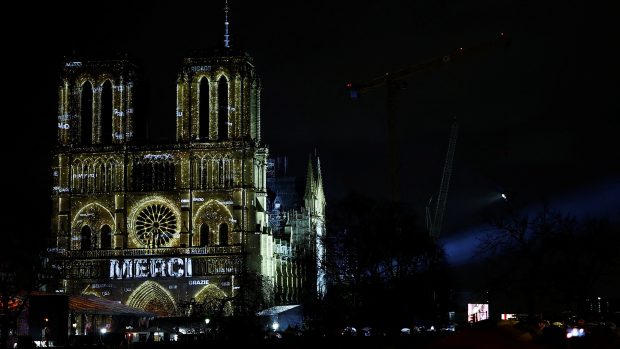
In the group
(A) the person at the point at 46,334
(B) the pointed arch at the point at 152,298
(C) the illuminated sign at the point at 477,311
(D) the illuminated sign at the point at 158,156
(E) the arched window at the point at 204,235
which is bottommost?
(A) the person at the point at 46,334

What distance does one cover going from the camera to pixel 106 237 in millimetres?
130125

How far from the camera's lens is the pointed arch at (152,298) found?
126250 millimetres

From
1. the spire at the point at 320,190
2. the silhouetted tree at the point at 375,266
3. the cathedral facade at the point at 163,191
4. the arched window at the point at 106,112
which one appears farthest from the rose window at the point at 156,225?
the spire at the point at 320,190

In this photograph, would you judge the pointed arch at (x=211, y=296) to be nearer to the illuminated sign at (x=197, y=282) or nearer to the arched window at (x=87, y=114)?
the illuminated sign at (x=197, y=282)

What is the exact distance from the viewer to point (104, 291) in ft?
416

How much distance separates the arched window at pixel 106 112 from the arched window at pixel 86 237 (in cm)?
1049

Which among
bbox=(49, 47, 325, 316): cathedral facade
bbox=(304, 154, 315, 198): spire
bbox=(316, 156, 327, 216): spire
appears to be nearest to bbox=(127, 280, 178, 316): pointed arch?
bbox=(49, 47, 325, 316): cathedral facade

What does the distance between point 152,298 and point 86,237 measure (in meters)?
10.9

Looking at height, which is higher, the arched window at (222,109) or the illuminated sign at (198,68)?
the illuminated sign at (198,68)

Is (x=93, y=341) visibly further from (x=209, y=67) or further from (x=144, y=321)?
(x=209, y=67)

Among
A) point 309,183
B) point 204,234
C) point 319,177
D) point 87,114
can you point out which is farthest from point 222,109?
A: point 319,177

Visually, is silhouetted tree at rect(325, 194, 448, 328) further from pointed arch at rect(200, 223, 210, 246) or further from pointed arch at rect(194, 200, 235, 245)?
pointed arch at rect(200, 223, 210, 246)

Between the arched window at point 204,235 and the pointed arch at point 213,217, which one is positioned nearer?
the pointed arch at point 213,217

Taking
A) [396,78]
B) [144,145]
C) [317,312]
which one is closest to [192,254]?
[144,145]
